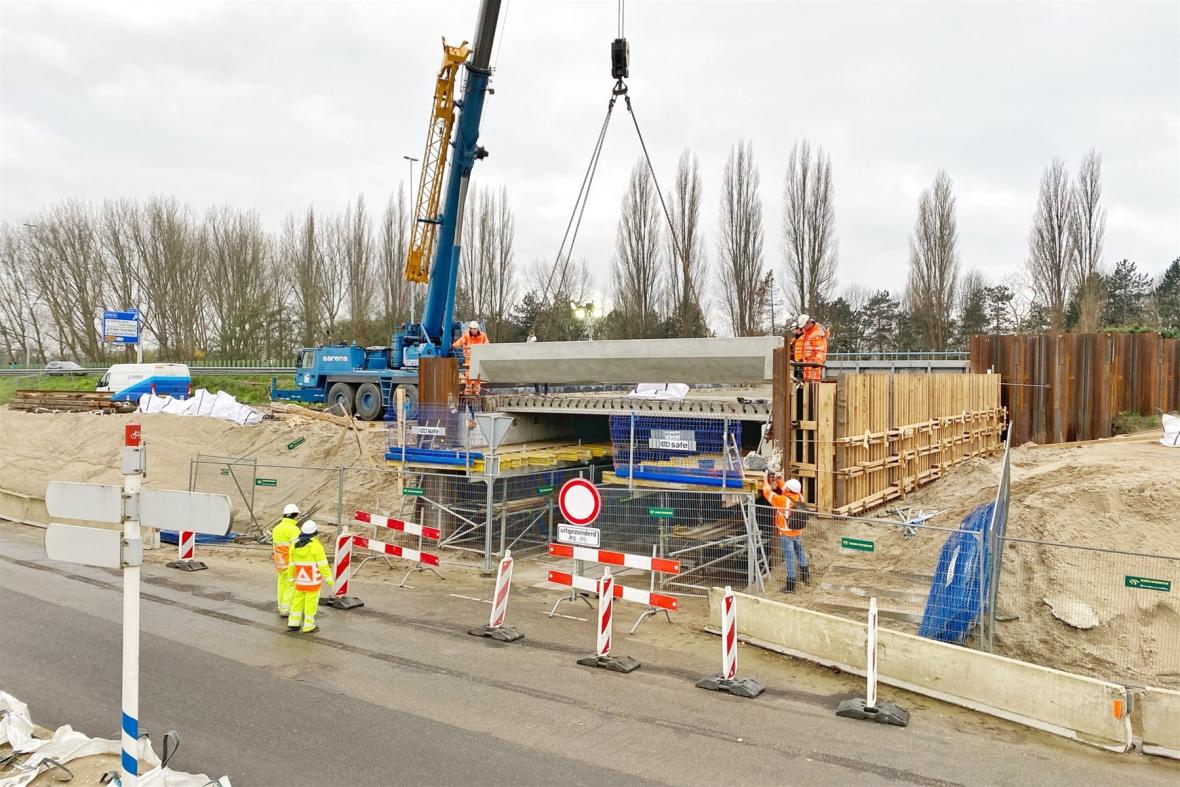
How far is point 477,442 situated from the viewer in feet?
47.7

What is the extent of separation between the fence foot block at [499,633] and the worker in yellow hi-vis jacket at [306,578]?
76.0 inches

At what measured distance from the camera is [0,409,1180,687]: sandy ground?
8.61m

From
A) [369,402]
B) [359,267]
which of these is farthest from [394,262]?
[369,402]

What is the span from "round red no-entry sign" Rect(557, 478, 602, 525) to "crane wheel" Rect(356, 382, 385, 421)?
1709cm

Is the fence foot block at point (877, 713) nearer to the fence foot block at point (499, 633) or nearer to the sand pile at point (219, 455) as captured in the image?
the fence foot block at point (499, 633)

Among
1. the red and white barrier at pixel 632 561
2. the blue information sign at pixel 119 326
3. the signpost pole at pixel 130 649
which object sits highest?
the blue information sign at pixel 119 326

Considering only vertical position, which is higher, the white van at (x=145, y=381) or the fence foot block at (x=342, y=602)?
the white van at (x=145, y=381)

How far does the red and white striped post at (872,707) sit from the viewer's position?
22.6 ft

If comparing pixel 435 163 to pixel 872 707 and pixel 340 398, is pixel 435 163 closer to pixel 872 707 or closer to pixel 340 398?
pixel 340 398

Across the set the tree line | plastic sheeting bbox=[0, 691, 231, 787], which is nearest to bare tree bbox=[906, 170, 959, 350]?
the tree line

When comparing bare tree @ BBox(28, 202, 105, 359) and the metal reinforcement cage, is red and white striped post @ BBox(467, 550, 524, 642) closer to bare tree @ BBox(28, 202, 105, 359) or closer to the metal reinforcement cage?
the metal reinforcement cage

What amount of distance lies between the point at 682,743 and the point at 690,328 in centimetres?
3191

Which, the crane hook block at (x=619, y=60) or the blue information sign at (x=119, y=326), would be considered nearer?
the crane hook block at (x=619, y=60)

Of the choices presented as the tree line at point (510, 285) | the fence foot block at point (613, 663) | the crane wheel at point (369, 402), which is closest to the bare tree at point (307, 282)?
the tree line at point (510, 285)
